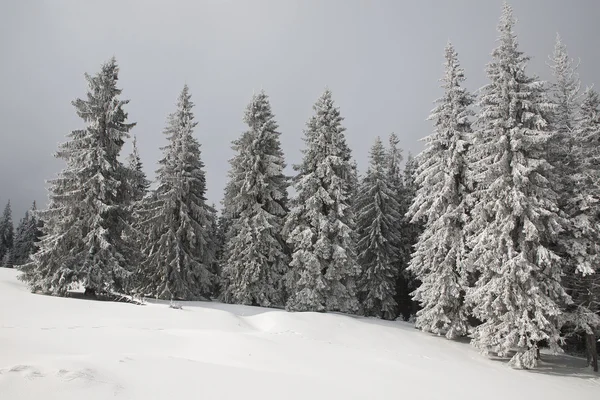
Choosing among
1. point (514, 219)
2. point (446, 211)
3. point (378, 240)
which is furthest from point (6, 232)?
point (514, 219)

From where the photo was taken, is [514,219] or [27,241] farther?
[27,241]

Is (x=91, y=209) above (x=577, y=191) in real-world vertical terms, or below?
below

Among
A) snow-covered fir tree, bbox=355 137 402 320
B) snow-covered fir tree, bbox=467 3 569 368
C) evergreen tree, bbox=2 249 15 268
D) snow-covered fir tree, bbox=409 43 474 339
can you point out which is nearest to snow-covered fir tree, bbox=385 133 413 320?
snow-covered fir tree, bbox=355 137 402 320

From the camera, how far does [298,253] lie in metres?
23.9

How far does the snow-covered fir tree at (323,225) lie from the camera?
23.7 metres

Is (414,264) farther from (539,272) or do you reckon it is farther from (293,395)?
(293,395)

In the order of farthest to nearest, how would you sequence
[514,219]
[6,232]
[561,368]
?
1. [6,232]
2. [561,368]
3. [514,219]

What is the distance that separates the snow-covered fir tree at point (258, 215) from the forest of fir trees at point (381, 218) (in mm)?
114

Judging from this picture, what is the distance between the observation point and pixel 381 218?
3158 centimetres

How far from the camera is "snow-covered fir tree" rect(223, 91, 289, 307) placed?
25.6m

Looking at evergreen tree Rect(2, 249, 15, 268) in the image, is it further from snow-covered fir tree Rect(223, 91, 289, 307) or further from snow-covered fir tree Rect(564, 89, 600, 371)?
snow-covered fir tree Rect(564, 89, 600, 371)

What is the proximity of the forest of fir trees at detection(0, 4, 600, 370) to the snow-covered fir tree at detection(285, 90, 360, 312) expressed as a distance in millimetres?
106

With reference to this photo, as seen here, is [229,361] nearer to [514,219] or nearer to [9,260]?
[514,219]

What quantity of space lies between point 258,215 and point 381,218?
11.2 m
